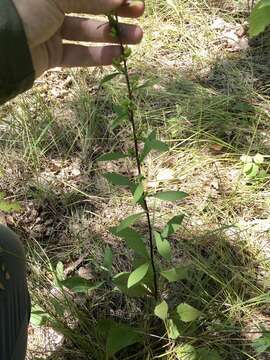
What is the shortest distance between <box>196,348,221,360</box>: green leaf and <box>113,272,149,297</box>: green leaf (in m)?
0.24

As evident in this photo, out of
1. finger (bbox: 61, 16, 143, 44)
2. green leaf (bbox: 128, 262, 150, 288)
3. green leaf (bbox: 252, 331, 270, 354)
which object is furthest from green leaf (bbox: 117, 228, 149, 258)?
finger (bbox: 61, 16, 143, 44)

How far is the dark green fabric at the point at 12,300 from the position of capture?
1446 millimetres

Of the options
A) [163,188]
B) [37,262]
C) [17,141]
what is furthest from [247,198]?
[17,141]

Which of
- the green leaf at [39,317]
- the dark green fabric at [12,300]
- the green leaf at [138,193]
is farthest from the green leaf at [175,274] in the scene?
the green leaf at [39,317]

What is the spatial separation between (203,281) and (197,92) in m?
1.13

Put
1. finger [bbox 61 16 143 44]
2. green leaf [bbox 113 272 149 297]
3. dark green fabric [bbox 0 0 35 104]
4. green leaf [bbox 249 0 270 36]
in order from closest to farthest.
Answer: dark green fabric [bbox 0 0 35 104]
finger [bbox 61 16 143 44]
green leaf [bbox 113 272 149 297]
green leaf [bbox 249 0 270 36]

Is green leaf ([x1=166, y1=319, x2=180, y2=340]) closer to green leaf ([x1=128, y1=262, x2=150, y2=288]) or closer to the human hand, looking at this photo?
green leaf ([x1=128, y1=262, x2=150, y2=288])

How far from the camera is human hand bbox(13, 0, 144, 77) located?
1.37 metres

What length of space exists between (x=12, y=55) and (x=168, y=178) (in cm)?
112

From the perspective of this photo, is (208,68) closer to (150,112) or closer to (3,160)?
(150,112)

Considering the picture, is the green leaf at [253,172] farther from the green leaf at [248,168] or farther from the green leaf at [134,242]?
the green leaf at [134,242]

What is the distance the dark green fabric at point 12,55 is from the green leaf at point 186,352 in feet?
3.00

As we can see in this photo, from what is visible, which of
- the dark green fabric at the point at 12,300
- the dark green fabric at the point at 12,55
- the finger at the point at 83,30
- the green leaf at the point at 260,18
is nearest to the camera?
the dark green fabric at the point at 12,55

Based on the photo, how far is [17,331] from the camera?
1.49 m
